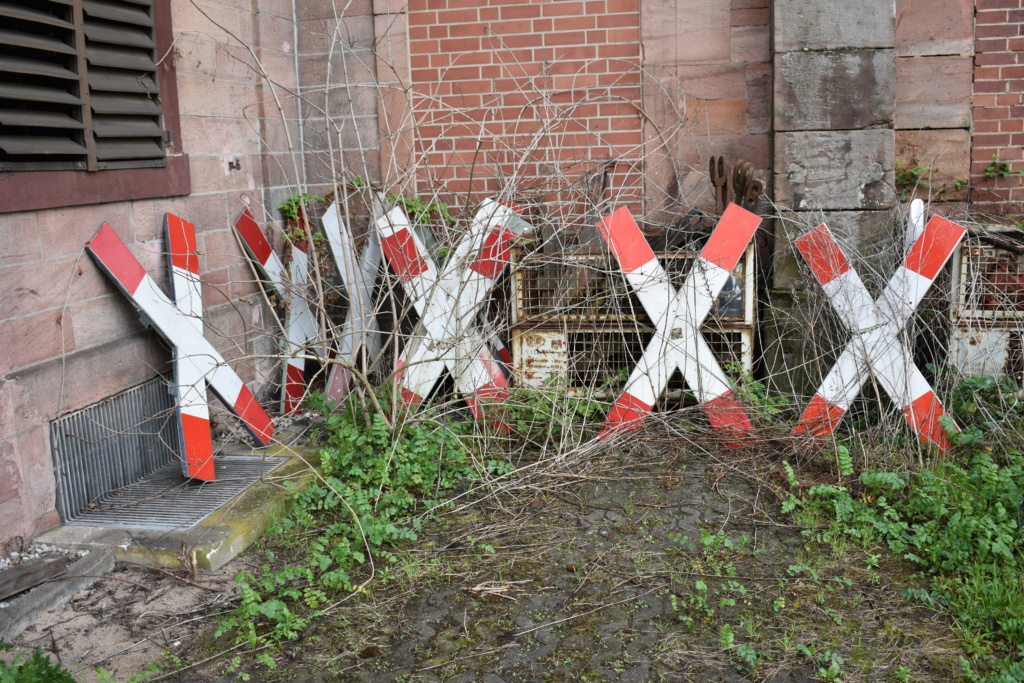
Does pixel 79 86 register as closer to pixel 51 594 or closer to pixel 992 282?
pixel 51 594

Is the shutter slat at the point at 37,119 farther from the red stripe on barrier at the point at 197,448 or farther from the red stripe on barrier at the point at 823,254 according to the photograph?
the red stripe on barrier at the point at 823,254

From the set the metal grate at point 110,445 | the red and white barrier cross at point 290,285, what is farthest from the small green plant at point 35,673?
the red and white barrier cross at point 290,285

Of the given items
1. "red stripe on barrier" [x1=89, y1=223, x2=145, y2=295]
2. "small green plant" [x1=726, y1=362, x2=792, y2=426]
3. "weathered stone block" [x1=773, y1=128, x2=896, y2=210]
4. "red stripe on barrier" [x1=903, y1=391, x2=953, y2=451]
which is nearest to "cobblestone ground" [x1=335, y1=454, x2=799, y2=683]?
"small green plant" [x1=726, y1=362, x2=792, y2=426]

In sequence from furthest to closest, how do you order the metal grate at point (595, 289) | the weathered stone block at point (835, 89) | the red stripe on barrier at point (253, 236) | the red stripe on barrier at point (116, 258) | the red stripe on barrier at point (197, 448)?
the red stripe on barrier at point (253, 236) < the weathered stone block at point (835, 89) < the metal grate at point (595, 289) < the red stripe on barrier at point (197, 448) < the red stripe on barrier at point (116, 258)

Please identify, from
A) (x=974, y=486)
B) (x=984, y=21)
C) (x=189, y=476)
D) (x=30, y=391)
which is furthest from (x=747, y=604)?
(x=984, y=21)

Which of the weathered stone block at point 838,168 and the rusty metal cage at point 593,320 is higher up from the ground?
the weathered stone block at point 838,168

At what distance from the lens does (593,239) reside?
5.17 meters

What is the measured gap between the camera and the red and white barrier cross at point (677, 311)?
16.0 feet

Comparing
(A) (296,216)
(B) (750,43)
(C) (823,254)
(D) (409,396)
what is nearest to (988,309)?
(C) (823,254)

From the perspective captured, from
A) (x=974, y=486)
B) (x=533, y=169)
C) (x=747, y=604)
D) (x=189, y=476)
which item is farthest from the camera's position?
(x=533, y=169)

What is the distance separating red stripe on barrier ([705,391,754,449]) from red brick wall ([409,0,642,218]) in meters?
1.68

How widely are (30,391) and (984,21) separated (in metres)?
5.85

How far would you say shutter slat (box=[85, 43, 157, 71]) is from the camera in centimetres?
431

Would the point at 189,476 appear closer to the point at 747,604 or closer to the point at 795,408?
the point at 747,604
